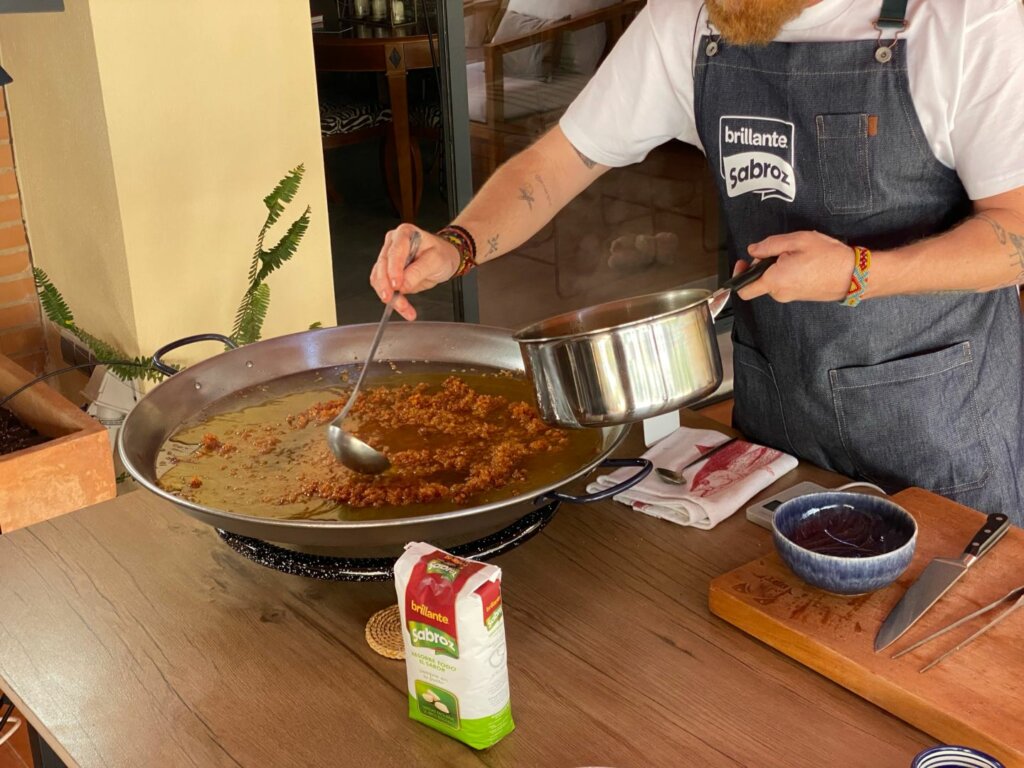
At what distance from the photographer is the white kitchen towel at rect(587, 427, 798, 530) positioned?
58.9 inches

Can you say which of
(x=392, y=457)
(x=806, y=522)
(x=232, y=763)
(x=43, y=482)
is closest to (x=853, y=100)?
(x=806, y=522)

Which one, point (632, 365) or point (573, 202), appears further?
point (573, 202)

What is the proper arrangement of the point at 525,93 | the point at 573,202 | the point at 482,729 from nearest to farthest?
the point at 482,729 < the point at 525,93 < the point at 573,202

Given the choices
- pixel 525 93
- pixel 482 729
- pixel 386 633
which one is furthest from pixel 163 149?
pixel 482 729

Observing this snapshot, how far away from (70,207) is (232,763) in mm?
2270

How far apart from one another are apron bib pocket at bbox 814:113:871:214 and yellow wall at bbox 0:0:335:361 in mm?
1764

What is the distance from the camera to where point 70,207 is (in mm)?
3020

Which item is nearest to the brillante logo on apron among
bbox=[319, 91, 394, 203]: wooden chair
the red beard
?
the red beard

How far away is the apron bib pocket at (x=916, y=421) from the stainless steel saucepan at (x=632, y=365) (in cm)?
47

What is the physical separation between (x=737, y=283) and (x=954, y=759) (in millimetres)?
581

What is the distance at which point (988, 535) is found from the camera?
135 cm

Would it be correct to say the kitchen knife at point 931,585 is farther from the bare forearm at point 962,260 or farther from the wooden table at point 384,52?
the wooden table at point 384,52

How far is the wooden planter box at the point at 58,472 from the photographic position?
2.52 meters

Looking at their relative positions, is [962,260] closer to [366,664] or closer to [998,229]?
[998,229]
